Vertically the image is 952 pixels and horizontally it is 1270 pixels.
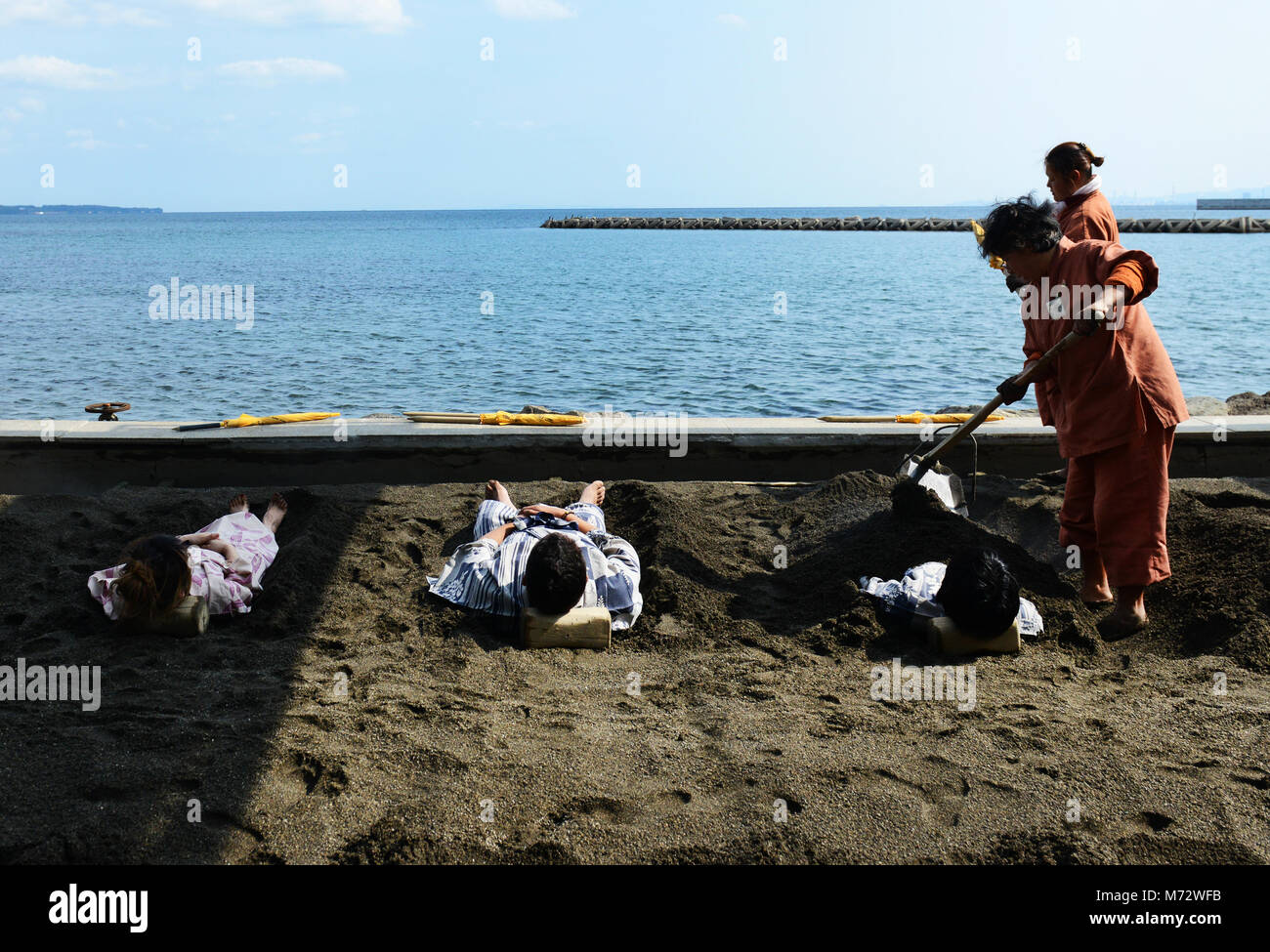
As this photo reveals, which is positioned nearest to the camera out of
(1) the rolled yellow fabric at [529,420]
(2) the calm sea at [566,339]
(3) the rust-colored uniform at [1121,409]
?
(3) the rust-colored uniform at [1121,409]

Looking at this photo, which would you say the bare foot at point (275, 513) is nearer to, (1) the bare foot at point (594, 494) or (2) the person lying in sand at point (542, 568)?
(2) the person lying in sand at point (542, 568)

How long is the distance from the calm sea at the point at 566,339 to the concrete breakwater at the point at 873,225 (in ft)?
63.7

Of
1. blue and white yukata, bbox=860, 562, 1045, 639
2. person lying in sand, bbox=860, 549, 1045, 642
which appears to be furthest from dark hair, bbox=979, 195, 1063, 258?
blue and white yukata, bbox=860, 562, 1045, 639

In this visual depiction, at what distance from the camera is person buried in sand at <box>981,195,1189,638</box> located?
3.75 m

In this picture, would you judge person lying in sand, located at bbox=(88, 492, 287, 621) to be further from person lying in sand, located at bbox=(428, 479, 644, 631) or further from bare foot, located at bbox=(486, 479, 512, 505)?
bare foot, located at bbox=(486, 479, 512, 505)

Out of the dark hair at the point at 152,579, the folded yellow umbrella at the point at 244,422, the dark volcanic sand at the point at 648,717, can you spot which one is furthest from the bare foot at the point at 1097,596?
the folded yellow umbrella at the point at 244,422

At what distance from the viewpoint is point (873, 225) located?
71250 millimetres

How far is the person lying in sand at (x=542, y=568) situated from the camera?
3873 mm

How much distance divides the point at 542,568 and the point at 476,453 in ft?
6.22

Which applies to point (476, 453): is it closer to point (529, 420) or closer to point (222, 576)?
point (529, 420)

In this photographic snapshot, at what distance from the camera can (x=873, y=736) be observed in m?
3.19

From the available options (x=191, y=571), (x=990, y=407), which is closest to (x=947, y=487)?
(x=990, y=407)

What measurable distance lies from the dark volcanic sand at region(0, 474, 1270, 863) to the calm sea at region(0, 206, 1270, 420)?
7.26m
